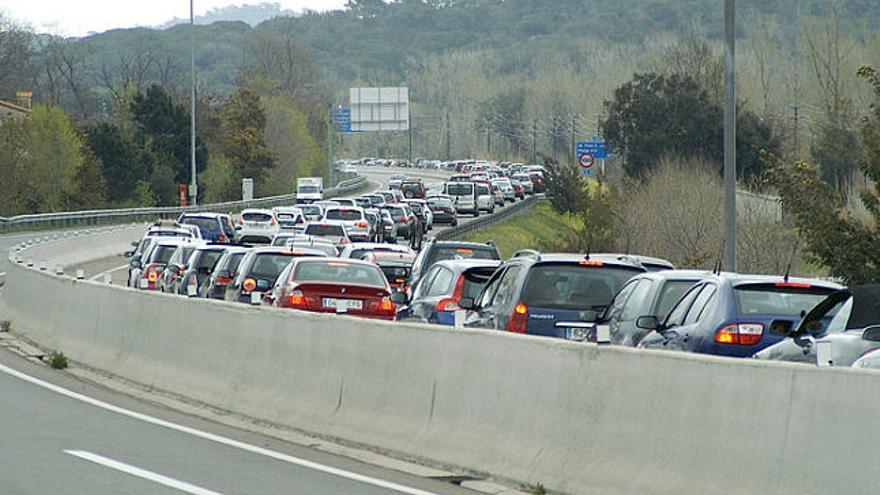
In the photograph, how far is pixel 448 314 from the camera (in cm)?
2147

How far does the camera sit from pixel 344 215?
210 ft

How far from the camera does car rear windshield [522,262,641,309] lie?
1803cm

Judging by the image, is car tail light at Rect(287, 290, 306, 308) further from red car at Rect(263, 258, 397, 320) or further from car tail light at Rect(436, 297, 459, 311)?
car tail light at Rect(436, 297, 459, 311)

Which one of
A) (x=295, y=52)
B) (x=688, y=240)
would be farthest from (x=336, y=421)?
(x=295, y=52)

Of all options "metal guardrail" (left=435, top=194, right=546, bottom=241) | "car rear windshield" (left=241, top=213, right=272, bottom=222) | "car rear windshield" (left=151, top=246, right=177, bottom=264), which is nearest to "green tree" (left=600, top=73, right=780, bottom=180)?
"metal guardrail" (left=435, top=194, right=546, bottom=241)

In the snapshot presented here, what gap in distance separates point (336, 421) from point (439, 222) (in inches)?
3026

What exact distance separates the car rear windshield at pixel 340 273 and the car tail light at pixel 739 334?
880 centimetres

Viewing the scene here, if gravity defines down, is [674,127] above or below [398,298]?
above

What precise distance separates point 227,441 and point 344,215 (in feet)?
160

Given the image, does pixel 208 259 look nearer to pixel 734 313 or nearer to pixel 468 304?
pixel 468 304

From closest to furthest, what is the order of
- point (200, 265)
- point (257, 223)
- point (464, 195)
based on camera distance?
point (200, 265)
point (257, 223)
point (464, 195)

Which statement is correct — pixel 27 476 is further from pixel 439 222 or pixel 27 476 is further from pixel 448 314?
pixel 439 222

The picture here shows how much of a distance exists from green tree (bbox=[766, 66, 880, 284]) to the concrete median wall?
11002mm

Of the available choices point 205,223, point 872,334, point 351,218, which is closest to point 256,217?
point 205,223
